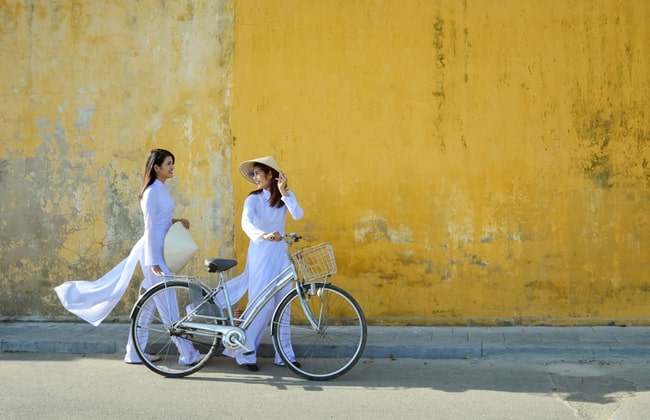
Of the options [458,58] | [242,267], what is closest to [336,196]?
[242,267]

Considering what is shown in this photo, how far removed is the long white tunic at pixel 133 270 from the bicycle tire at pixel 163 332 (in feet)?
0.90

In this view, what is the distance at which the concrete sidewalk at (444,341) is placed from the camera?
24.1ft

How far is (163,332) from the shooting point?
6887mm

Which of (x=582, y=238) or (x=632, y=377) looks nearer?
(x=632, y=377)

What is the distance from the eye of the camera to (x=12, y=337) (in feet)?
26.8

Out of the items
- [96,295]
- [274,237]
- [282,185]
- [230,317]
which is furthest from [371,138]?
[96,295]

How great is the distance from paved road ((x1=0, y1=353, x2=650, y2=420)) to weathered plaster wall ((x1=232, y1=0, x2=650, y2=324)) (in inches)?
58.7

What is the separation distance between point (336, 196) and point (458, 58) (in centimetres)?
196

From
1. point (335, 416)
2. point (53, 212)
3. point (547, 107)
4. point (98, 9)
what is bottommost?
point (335, 416)

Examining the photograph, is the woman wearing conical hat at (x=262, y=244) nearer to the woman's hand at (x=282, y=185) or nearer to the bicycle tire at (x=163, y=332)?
the woman's hand at (x=282, y=185)

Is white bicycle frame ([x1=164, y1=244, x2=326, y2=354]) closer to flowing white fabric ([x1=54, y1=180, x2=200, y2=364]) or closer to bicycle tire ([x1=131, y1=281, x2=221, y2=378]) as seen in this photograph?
bicycle tire ([x1=131, y1=281, x2=221, y2=378])

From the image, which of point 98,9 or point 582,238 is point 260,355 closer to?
point 582,238

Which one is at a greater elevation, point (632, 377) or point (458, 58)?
point (458, 58)

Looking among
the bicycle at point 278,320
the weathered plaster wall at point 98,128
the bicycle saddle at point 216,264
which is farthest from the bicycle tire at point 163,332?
the weathered plaster wall at point 98,128
